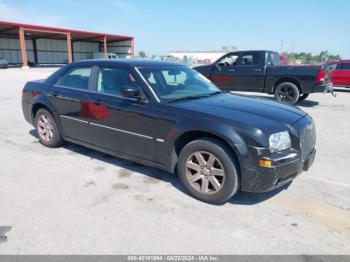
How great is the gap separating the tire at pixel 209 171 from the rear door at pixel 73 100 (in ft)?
6.37

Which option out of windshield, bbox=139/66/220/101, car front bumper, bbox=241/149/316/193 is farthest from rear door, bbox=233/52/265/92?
car front bumper, bbox=241/149/316/193

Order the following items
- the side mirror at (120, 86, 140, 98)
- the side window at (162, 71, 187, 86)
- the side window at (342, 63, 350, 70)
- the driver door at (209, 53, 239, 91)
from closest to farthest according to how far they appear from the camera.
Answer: the side mirror at (120, 86, 140, 98) < the side window at (162, 71, 187, 86) < the driver door at (209, 53, 239, 91) < the side window at (342, 63, 350, 70)

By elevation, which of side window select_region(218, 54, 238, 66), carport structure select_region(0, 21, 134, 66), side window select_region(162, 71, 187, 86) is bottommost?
side window select_region(162, 71, 187, 86)

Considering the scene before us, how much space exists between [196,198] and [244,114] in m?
→ 1.16

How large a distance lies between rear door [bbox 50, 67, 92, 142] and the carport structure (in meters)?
40.7

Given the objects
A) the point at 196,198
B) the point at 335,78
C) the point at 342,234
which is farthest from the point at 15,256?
the point at 335,78

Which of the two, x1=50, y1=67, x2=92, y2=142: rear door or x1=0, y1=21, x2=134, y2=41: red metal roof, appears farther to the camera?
x1=0, y1=21, x2=134, y2=41: red metal roof

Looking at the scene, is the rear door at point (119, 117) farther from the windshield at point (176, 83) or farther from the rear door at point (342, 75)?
the rear door at point (342, 75)

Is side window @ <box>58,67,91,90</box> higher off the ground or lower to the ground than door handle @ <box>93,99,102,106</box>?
higher

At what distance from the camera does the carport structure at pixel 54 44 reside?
1724 inches

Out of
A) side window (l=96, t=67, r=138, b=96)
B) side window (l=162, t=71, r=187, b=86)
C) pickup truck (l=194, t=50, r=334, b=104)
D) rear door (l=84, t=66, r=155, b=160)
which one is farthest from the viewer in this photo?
pickup truck (l=194, t=50, r=334, b=104)

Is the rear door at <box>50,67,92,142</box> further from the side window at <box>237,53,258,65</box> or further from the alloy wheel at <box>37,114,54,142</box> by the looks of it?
the side window at <box>237,53,258,65</box>

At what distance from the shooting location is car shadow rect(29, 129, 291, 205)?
142 inches

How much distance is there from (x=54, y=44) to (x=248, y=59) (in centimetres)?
5254
